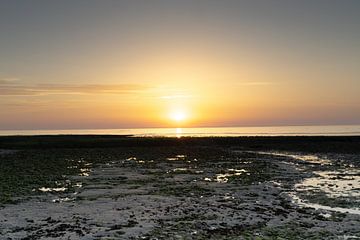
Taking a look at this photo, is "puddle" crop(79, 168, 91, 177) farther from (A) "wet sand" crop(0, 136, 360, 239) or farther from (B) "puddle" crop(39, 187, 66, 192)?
(B) "puddle" crop(39, 187, 66, 192)

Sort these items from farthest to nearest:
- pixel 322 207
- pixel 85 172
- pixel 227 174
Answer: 1. pixel 85 172
2. pixel 227 174
3. pixel 322 207

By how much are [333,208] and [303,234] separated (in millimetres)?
6308

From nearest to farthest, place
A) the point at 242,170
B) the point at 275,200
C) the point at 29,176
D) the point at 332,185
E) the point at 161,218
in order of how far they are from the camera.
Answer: the point at 161,218, the point at 275,200, the point at 332,185, the point at 29,176, the point at 242,170

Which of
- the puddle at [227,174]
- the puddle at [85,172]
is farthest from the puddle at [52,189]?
the puddle at [227,174]

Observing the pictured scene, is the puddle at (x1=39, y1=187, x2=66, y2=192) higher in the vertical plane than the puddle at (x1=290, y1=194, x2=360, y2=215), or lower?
higher

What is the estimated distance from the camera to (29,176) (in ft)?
111

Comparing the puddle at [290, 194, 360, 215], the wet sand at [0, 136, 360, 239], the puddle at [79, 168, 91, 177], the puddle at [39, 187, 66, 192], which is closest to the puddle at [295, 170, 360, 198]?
the wet sand at [0, 136, 360, 239]

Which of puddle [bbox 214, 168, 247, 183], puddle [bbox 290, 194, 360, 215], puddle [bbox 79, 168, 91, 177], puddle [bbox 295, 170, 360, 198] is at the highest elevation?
puddle [bbox 79, 168, 91, 177]

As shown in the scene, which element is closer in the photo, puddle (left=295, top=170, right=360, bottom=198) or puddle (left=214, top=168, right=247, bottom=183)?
puddle (left=295, top=170, right=360, bottom=198)

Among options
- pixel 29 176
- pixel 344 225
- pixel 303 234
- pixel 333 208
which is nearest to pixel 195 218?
pixel 303 234

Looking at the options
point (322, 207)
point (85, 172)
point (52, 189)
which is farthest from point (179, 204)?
point (85, 172)

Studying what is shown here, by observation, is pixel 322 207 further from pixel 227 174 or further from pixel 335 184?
pixel 227 174

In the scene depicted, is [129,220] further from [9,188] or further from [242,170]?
[242,170]

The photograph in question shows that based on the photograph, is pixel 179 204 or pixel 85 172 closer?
pixel 179 204
